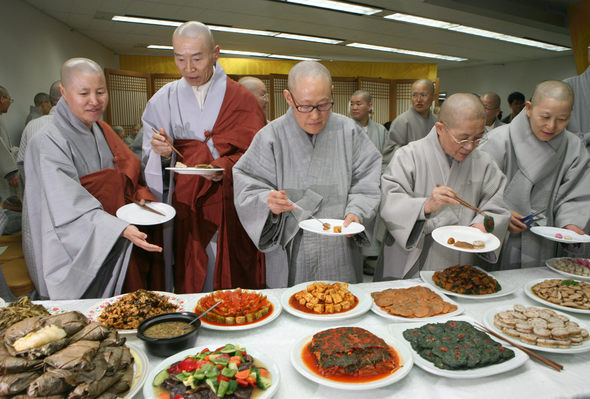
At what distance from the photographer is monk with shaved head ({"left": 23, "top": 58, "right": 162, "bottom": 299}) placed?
2316mm

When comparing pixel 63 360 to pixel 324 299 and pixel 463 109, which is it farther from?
pixel 463 109

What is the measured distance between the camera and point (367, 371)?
1437 mm

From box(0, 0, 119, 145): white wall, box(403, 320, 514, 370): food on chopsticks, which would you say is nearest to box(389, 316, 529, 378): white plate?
box(403, 320, 514, 370): food on chopsticks

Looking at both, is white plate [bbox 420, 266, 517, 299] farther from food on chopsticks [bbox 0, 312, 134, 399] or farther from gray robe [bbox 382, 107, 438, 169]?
gray robe [bbox 382, 107, 438, 169]

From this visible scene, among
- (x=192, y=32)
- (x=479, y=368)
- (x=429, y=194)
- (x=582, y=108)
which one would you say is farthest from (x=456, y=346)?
(x=582, y=108)

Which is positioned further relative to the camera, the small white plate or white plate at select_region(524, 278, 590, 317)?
white plate at select_region(524, 278, 590, 317)

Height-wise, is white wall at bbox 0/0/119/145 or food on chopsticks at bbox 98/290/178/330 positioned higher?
white wall at bbox 0/0/119/145

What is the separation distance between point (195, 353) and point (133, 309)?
1.38 ft

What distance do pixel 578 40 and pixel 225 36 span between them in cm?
814

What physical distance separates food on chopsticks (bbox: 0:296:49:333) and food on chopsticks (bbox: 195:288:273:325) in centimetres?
61

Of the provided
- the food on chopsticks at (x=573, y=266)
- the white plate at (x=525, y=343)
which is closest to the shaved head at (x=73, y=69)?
the white plate at (x=525, y=343)

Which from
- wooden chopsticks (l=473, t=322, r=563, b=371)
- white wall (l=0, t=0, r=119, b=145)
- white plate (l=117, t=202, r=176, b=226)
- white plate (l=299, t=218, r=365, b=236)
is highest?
white wall (l=0, t=0, r=119, b=145)

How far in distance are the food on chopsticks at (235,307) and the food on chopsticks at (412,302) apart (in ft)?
1.75

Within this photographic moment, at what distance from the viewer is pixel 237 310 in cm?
182
